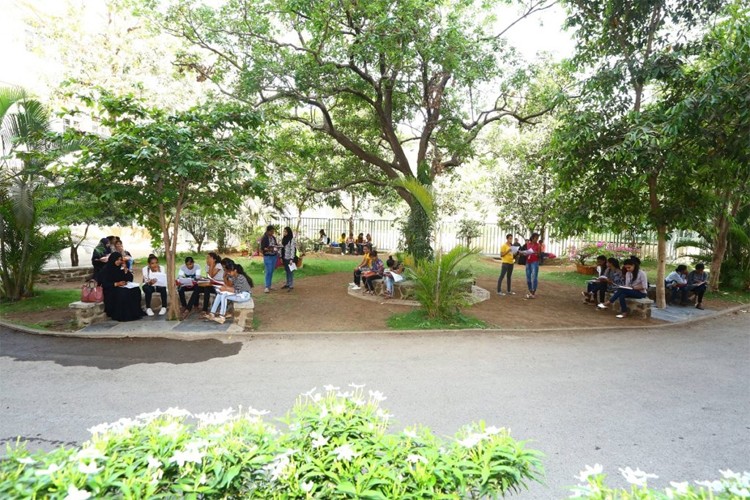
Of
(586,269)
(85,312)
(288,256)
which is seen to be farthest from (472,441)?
(586,269)

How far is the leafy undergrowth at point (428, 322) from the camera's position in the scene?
826 cm

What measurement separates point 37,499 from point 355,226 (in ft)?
77.0

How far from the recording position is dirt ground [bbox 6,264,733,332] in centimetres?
841

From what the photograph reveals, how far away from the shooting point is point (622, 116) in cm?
912

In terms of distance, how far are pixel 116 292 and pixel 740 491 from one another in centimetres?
884

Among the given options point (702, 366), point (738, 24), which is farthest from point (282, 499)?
point (738, 24)

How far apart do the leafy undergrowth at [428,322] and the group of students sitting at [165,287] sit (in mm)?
2862

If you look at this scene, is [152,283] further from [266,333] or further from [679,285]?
[679,285]

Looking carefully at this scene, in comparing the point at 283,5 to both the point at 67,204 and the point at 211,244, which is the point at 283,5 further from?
the point at 211,244

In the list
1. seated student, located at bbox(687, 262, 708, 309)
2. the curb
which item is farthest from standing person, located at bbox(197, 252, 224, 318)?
seated student, located at bbox(687, 262, 708, 309)

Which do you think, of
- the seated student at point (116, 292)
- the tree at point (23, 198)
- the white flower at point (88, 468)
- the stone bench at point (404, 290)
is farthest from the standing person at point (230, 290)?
the white flower at point (88, 468)

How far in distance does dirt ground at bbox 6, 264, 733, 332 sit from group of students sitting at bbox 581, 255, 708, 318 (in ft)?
1.24

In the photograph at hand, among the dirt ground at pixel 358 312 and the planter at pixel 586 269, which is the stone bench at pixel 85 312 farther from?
the planter at pixel 586 269

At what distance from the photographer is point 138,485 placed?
182 cm
